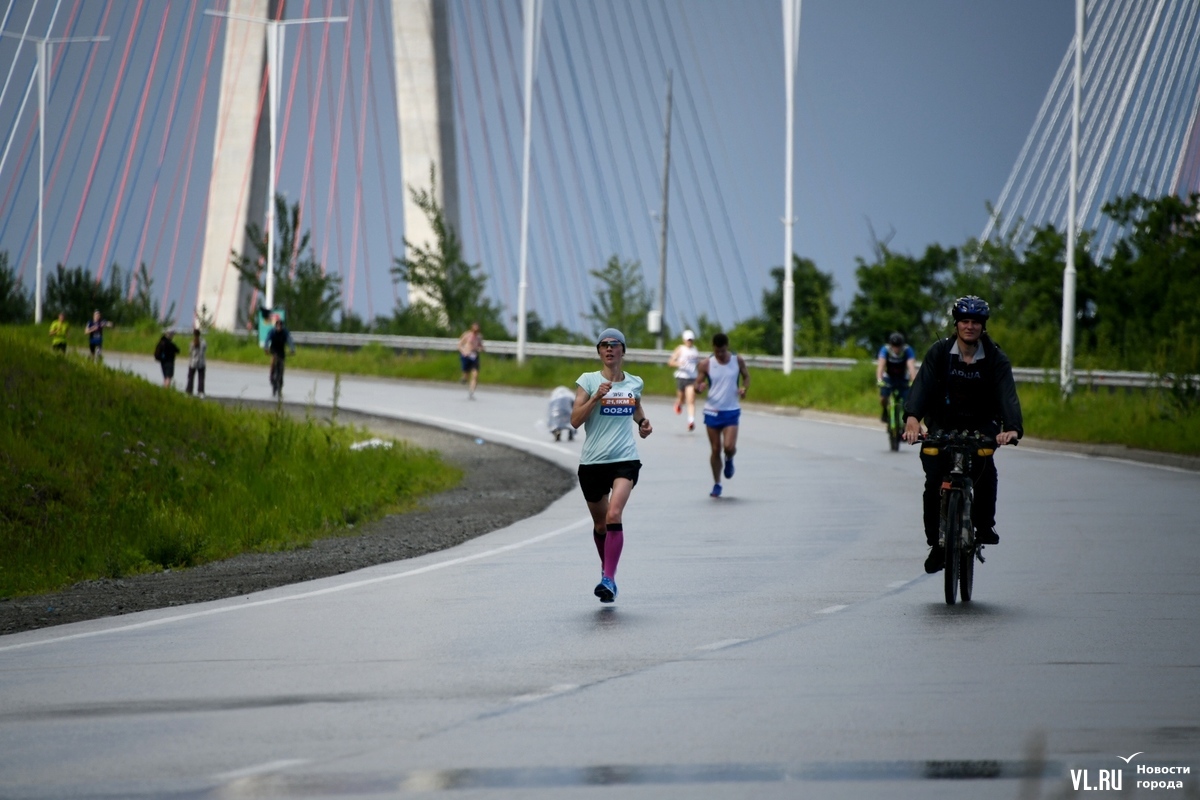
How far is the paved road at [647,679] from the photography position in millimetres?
6660

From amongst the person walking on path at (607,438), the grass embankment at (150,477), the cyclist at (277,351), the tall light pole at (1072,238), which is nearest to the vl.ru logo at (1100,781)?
the person walking on path at (607,438)

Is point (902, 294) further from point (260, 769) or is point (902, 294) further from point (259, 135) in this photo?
point (260, 769)

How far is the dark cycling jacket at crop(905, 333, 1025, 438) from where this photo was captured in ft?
37.8

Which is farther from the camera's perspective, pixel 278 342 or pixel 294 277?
pixel 294 277

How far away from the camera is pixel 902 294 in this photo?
55.1m

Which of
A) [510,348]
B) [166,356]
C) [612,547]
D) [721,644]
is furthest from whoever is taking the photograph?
[510,348]

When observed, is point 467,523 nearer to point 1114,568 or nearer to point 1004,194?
point 1114,568

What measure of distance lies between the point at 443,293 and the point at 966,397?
4732cm

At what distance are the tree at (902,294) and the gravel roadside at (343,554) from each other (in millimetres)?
29874

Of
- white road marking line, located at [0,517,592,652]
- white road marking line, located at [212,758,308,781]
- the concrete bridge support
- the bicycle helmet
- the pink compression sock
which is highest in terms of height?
the concrete bridge support

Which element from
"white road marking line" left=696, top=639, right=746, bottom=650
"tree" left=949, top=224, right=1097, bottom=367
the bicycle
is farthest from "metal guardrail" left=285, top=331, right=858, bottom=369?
"white road marking line" left=696, top=639, right=746, bottom=650

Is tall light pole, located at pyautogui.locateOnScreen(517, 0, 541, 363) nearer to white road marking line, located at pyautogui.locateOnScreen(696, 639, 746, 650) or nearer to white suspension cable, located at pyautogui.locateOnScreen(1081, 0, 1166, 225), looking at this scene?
white suspension cable, located at pyautogui.locateOnScreen(1081, 0, 1166, 225)

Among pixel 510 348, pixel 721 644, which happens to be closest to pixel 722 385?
pixel 721 644

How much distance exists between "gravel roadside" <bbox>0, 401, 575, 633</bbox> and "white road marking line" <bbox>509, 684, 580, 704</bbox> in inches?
179
